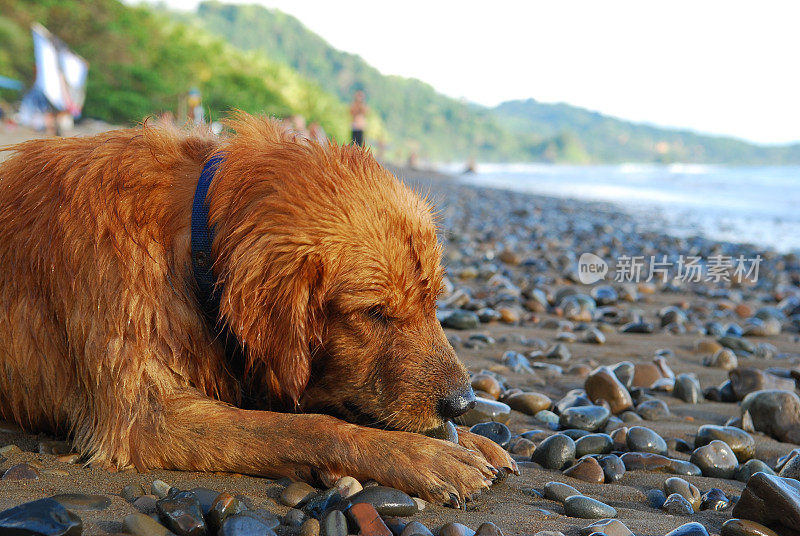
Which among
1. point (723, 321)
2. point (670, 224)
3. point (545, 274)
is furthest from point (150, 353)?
point (670, 224)

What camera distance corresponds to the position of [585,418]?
3.83 meters

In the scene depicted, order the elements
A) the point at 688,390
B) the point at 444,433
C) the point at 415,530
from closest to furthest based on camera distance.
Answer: the point at 415,530
the point at 444,433
the point at 688,390

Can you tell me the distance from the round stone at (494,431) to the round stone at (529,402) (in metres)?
0.52

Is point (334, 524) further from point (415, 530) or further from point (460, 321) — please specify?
point (460, 321)

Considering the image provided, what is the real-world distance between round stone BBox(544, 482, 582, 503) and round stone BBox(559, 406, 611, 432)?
38.2 inches

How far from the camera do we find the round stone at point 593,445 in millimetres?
3443

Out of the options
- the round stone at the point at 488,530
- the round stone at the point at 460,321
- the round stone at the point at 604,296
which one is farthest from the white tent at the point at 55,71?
the round stone at the point at 488,530

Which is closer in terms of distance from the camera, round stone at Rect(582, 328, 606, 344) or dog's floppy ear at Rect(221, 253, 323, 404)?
dog's floppy ear at Rect(221, 253, 323, 404)

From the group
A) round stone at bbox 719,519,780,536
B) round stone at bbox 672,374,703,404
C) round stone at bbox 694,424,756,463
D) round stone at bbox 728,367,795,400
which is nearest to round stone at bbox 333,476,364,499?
round stone at bbox 719,519,780,536

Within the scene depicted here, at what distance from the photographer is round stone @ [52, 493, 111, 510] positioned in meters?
2.31

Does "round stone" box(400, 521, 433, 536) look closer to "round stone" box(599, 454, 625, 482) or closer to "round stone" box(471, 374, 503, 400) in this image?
"round stone" box(599, 454, 625, 482)

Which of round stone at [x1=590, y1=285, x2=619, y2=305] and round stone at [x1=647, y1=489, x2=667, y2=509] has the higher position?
round stone at [x1=590, y1=285, x2=619, y2=305]

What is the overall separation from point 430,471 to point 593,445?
123cm

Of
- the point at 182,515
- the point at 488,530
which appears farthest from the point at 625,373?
the point at 182,515
